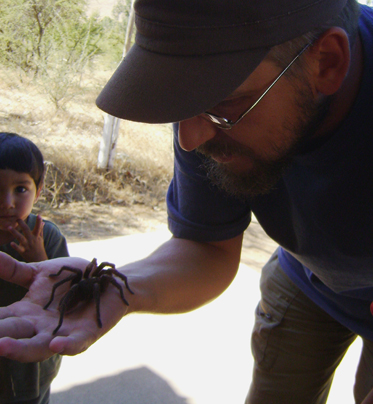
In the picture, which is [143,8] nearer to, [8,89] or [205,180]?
[205,180]

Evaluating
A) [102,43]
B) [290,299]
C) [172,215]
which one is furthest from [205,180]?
[102,43]

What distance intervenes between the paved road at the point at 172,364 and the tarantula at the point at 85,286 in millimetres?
1159

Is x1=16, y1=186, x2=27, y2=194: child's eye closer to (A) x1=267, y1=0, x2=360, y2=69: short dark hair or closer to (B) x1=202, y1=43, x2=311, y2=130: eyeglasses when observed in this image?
(B) x1=202, y1=43, x2=311, y2=130: eyeglasses

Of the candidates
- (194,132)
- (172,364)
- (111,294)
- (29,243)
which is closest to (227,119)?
(194,132)

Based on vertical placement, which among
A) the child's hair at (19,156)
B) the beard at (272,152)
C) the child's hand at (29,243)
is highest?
the beard at (272,152)

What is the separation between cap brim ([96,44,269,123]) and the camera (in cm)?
98

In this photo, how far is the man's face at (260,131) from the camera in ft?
3.66

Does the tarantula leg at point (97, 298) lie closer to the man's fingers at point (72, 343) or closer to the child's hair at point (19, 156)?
the man's fingers at point (72, 343)

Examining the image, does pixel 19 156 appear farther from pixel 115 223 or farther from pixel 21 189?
pixel 115 223

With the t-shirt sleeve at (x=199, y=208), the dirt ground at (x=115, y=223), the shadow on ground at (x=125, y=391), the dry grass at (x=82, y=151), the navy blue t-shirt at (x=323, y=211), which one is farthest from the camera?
the dry grass at (x=82, y=151)

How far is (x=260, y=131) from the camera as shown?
3.91 ft

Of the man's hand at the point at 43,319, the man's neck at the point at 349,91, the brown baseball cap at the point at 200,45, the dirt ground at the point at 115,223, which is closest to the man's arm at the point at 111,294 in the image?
the man's hand at the point at 43,319

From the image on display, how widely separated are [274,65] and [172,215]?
2.66ft

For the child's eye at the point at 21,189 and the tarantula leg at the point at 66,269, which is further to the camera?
the child's eye at the point at 21,189
